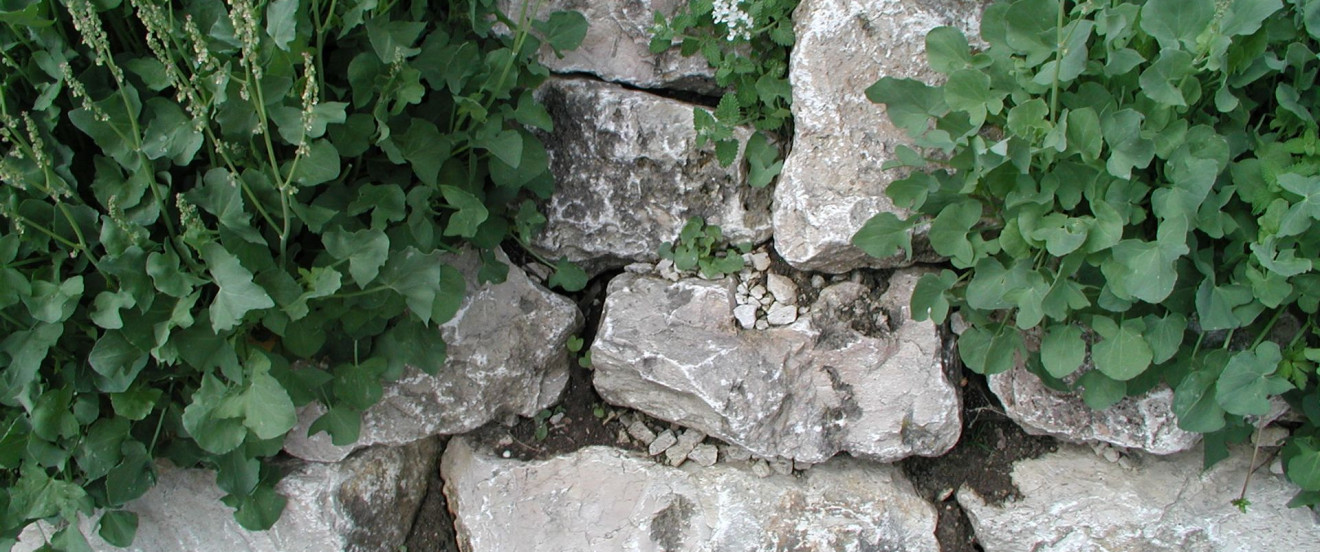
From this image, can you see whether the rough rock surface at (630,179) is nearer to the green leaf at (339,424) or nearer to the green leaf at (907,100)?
the green leaf at (907,100)

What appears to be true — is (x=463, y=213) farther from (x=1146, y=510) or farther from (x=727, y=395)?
(x=1146, y=510)

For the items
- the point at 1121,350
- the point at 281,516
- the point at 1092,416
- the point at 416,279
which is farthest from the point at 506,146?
the point at 1092,416

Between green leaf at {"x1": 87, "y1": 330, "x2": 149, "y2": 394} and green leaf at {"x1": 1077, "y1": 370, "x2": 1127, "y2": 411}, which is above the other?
green leaf at {"x1": 1077, "y1": 370, "x2": 1127, "y2": 411}

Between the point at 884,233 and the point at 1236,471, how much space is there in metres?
1.07

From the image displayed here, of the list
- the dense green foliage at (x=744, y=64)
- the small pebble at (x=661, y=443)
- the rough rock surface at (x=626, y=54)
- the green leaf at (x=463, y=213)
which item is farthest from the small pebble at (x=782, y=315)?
the green leaf at (x=463, y=213)

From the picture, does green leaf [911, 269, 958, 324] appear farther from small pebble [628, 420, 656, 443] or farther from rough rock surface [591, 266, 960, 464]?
small pebble [628, 420, 656, 443]

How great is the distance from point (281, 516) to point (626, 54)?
1.53m

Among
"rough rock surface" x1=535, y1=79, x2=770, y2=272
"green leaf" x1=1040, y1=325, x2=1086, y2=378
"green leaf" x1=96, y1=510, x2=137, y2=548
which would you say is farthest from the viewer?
"rough rock surface" x1=535, y1=79, x2=770, y2=272

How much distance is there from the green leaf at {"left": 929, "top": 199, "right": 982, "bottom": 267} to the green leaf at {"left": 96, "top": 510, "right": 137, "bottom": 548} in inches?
79.8

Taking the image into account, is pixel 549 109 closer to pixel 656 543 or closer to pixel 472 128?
pixel 472 128

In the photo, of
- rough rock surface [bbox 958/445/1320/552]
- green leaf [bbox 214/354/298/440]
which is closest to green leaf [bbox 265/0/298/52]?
green leaf [bbox 214/354/298/440]

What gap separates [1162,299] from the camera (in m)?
2.06

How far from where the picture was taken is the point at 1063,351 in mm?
2287

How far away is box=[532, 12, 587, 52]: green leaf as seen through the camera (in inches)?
103
